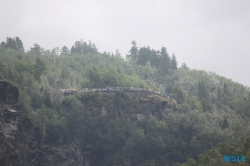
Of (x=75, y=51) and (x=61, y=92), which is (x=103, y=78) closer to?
(x=61, y=92)

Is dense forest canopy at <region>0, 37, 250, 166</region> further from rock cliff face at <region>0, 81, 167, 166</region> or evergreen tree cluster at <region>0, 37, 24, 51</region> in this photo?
evergreen tree cluster at <region>0, 37, 24, 51</region>

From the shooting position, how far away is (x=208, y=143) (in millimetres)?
74375

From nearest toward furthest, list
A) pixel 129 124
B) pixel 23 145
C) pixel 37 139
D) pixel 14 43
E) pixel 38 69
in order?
pixel 23 145
pixel 37 139
pixel 129 124
pixel 38 69
pixel 14 43

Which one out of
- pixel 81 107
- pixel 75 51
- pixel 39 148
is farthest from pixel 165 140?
pixel 75 51

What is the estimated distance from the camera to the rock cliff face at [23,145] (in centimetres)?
6294

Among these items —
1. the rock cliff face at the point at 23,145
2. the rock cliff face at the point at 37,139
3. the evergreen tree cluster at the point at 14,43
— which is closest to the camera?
the rock cliff face at the point at 23,145

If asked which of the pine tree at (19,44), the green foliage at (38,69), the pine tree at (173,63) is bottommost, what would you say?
the green foliage at (38,69)

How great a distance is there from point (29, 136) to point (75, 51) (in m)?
73.8

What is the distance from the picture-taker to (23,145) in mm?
68312

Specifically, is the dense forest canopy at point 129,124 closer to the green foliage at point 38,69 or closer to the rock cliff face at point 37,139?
the green foliage at point 38,69

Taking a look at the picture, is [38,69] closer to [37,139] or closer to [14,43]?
[37,139]

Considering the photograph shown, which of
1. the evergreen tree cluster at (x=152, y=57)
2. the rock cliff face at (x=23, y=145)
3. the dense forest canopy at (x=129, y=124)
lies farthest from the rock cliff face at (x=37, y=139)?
the evergreen tree cluster at (x=152, y=57)

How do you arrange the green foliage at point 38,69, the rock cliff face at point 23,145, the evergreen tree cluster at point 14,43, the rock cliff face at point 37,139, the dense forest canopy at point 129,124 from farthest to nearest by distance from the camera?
the evergreen tree cluster at point 14,43 < the green foliage at point 38,69 < the dense forest canopy at point 129,124 < the rock cliff face at point 37,139 < the rock cliff face at point 23,145

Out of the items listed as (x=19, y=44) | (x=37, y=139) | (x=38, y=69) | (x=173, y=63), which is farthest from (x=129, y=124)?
(x=19, y=44)
